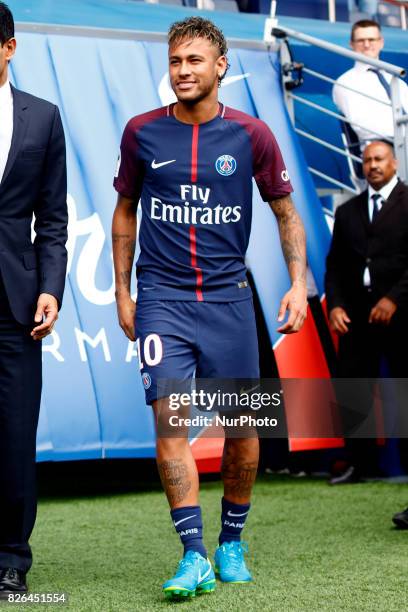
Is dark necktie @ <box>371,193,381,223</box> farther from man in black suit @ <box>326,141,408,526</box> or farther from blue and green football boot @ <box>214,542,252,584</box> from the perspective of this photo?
blue and green football boot @ <box>214,542,252,584</box>

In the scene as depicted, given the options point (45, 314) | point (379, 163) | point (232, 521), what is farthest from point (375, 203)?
point (45, 314)

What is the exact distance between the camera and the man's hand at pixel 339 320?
616cm

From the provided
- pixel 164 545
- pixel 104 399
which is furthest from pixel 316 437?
pixel 164 545

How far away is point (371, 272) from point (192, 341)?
271 cm

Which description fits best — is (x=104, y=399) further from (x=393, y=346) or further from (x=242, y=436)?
(x=242, y=436)

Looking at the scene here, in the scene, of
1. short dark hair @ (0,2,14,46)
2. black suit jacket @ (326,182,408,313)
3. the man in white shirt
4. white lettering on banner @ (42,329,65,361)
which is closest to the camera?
short dark hair @ (0,2,14,46)

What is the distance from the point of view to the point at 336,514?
17.3 ft

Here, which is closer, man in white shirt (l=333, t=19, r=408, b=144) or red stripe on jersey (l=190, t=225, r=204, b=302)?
red stripe on jersey (l=190, t=225, r=204, b=302)

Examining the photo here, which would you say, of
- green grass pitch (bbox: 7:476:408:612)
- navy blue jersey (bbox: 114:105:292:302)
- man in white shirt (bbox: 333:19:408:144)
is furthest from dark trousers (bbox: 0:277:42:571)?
man in white shirt (bbox: 333:19:408:144)

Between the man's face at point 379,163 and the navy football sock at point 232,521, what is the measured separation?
288cm

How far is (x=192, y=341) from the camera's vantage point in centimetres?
360

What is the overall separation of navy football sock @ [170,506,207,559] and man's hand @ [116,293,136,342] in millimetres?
601

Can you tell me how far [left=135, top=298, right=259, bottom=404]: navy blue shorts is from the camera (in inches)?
139

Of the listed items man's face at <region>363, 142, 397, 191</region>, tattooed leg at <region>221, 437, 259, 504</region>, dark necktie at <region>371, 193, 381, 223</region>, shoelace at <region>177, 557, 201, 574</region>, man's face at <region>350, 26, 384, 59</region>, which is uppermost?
man's face at <region>350, 26, 384, 59</region>
